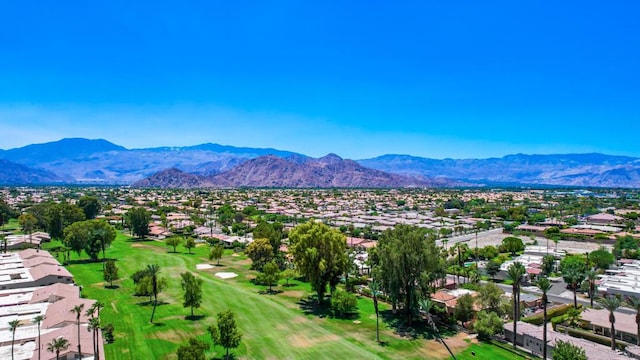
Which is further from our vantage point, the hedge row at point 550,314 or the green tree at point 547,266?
the green tree at point 547,266

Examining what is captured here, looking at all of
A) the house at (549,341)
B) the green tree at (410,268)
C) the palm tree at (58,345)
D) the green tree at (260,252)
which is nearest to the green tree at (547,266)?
the house at (549,341)

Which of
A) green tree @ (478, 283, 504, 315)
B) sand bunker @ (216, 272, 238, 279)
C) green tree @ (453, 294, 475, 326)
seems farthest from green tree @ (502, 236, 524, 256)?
sand bunker @ (216, 272, 238, 279)

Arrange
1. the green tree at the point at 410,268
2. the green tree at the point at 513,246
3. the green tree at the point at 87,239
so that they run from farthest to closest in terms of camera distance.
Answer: the green tree at the point at 513,246 → the green tree at the point at 87,239 → the green tree at the point at 410,268

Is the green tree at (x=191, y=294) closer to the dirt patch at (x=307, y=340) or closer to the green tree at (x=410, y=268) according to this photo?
the dirt patch at (x=307, y=340)

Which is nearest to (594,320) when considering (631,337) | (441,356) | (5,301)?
(631,337)

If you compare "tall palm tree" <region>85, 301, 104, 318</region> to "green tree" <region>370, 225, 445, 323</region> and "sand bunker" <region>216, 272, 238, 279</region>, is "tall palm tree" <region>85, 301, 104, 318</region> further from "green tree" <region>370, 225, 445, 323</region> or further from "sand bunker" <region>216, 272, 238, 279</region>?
"green tree" <region>370, 225, 445, 323</region>

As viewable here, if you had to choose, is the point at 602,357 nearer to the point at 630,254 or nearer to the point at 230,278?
the point at 230,278
